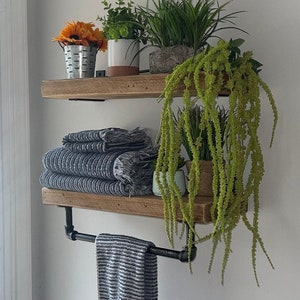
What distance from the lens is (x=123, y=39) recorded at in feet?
4.31

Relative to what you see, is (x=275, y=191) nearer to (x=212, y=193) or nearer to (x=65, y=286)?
(x=212, y=193)

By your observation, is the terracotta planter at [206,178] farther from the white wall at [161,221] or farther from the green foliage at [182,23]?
the green foliage at [182,23]

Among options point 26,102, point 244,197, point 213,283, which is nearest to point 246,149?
point 244,197

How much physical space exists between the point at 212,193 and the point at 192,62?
0.30m

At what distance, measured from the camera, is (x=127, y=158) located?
127 cm

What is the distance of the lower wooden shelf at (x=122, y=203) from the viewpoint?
1.13 metres

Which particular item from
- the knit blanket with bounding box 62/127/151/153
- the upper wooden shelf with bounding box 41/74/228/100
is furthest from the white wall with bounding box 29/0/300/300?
the upper wooden shelf with bounding box 41/74/228/100

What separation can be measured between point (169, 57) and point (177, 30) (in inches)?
2.5

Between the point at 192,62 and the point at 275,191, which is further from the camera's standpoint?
the point at 275,191

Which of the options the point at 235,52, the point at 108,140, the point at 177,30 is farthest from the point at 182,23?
the point at 108,140

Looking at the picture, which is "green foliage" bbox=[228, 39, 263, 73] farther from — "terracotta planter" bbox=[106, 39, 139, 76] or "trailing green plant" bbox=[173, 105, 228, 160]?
"terracotta planter" bbox=[106, 39, 139, 76]

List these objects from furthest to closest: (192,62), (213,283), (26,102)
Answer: (26,102), (213,283), (192,62)

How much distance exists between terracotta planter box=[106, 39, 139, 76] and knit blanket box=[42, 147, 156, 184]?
0.21 m

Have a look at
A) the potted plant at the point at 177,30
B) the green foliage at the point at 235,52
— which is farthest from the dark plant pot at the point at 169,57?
the green foliage at the point at 235,52
